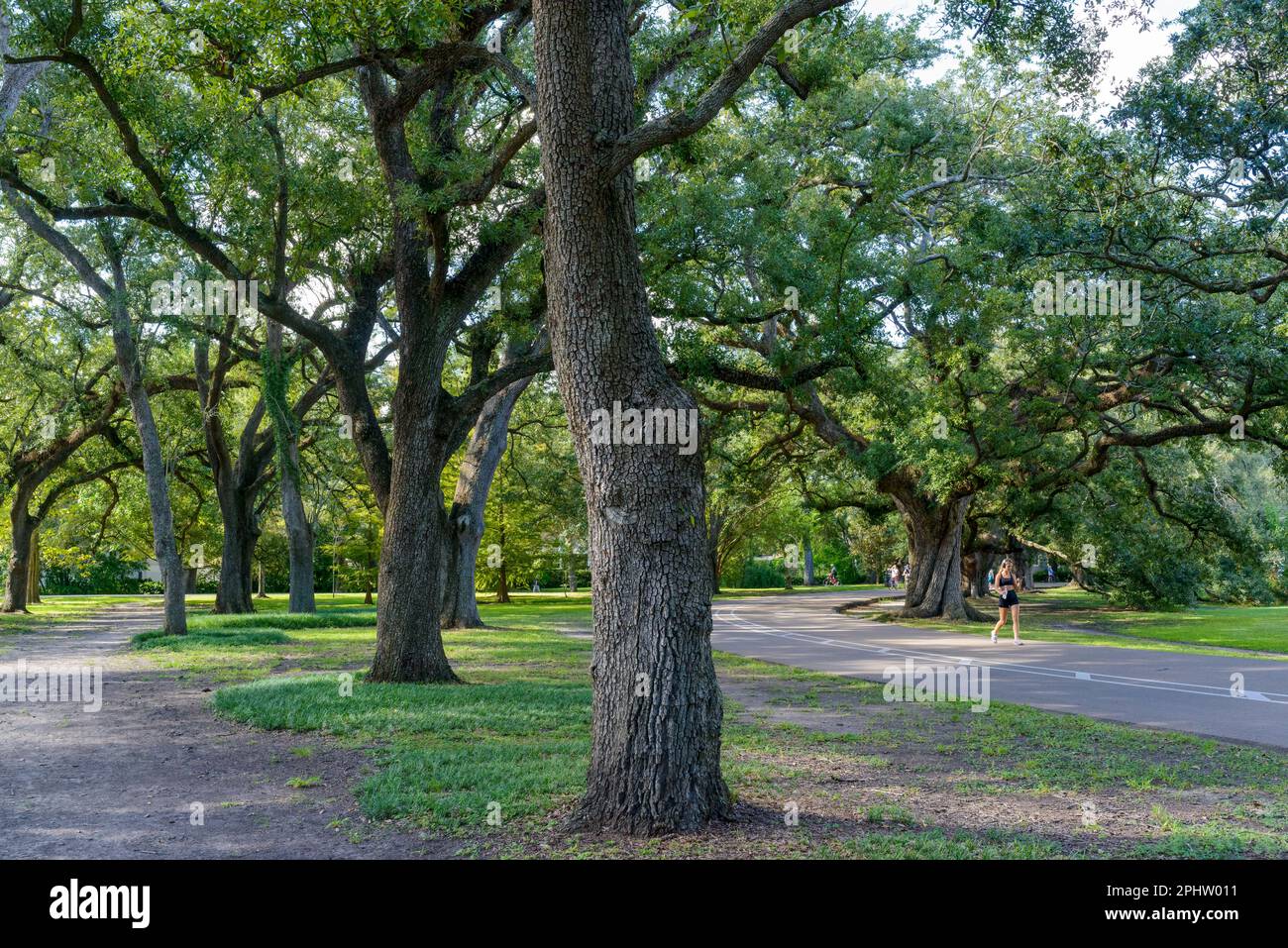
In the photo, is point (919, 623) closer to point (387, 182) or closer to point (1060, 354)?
point (1060, 354)

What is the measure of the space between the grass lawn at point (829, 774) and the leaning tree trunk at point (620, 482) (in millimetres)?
405

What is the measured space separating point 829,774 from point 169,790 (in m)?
5.01

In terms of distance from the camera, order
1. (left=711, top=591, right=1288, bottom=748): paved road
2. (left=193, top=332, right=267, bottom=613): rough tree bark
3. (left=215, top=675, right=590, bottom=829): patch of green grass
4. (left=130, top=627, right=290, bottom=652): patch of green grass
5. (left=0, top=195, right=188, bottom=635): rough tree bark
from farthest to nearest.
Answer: (left=193, top=332, right=267, bottom=613): rough tree bark
(left=130, top=627, right=290, bottom=652): patch of green grass
(left=0, top=195, right=188, bottom=635): rough tree bark
(left=711, top=591, right=1288, bottom=748): paved road
(left=215, top=675, right=590, bottom=829): patch of green grass

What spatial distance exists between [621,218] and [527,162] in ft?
30.4

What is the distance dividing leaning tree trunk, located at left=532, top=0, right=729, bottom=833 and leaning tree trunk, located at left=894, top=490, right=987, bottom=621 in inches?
916

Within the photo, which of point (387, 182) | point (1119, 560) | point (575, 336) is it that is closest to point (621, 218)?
point (575, 336)

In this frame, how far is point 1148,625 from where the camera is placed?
88.2 feet

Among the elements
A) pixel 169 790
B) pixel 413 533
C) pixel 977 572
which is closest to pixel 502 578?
pixel 977 572

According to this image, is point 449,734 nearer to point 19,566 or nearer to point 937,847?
point 937,847

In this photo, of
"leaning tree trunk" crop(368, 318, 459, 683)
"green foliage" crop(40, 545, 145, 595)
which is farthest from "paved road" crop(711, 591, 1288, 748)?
"green foliage" crop(40, 545, 145, 595)

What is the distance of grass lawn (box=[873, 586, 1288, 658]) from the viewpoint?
21266mm

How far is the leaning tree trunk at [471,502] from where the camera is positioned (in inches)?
942

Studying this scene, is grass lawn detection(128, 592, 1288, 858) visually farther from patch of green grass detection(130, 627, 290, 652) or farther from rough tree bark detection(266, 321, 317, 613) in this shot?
patch of green grass detection(130, 627, 290, 652)

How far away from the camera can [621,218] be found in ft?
21.1
